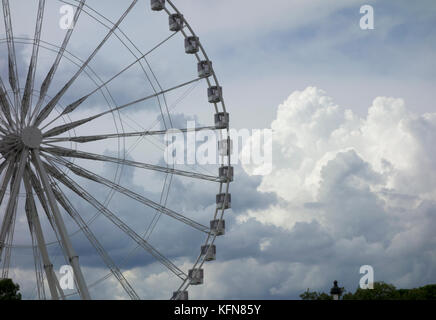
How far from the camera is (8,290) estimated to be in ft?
145

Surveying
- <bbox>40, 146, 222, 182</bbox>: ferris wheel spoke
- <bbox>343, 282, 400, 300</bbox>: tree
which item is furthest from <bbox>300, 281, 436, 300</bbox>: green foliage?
<bbox>40, 146, 222, 182</bbox>: ferris wheel spoke

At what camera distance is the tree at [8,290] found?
4388 cm

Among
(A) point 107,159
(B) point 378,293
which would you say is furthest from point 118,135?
(B) point 378,293

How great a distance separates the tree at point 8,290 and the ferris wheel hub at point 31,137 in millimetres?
8491

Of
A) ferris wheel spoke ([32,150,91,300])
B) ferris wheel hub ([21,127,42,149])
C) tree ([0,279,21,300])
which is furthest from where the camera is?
tree ([0,279,21,300])

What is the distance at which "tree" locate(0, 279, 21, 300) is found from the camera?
144ft

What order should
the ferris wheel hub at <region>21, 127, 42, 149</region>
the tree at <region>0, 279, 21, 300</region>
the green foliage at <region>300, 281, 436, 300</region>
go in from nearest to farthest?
1. the ferris wheel hub at <region>21, 127, 42, 149</region>
2. the tree at <region>0, 279, 21, 300</region>
3. the green foliage at <region>300, 281, 436, 300</region>

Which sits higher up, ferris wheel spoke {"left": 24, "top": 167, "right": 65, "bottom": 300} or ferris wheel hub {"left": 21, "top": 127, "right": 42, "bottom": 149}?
ferris wheel hub {"left": 21, "top": 127, "right": 42, "bottom": 149}

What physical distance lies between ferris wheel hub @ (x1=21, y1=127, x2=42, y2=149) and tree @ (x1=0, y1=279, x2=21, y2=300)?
8491 millimetres

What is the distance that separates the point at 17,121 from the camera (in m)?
40.5

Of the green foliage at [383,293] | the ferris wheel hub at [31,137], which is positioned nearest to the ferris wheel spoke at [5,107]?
the ferris wheel hub at [31,137]

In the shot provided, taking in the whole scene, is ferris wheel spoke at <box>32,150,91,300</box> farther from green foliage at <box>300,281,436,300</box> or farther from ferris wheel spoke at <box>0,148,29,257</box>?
green foliage at <box>300,281,436,300</box>
